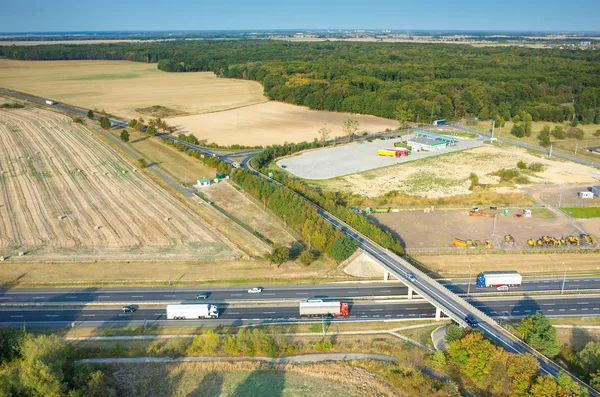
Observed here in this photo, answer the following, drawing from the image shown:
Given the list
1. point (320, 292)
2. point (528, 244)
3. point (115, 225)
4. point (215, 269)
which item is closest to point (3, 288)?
point (115, 225)

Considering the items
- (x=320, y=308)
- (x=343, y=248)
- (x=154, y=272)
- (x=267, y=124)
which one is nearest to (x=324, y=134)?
(x=267, y=124)

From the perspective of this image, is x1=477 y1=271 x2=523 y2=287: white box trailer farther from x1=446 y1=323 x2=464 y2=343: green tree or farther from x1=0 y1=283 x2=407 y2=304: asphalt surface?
x1=446 y1=323 x2=464 y2=343: green tree

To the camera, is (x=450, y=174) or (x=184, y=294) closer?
(x=184, y=294)

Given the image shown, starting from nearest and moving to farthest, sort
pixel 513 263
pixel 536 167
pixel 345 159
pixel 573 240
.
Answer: pixel 513 263
pixel 573 240
pixel 536 167
pixel 345 159

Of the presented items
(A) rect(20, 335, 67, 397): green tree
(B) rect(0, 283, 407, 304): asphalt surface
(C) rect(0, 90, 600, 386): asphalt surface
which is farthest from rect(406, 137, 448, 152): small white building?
(A) rect(20, 335, 67, 397): green tree

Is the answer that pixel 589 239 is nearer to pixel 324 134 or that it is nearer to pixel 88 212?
pixel 324 134

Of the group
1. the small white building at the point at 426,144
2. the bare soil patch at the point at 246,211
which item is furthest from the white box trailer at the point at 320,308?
the small white building at the point at 426,144
